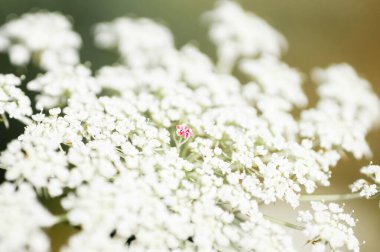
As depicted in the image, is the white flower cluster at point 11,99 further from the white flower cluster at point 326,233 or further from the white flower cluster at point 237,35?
the white flower cluster at point 237,35

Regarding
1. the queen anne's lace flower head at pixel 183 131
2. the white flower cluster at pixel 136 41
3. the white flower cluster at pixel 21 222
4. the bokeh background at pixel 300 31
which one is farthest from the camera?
the bokeh background at pixel 300 31

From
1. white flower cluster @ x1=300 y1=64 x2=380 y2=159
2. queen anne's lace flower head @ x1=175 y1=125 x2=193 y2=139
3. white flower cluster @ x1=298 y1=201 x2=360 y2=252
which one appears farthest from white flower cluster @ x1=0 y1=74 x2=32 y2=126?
white flower cluster @ x1=300 y1=64 x2=380 y2=159

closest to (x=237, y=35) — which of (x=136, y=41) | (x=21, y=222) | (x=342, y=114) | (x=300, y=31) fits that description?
(x=136, y=41)

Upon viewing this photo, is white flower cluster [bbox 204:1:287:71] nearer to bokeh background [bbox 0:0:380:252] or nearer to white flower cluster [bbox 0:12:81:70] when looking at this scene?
bokeh background [bbox 0:0:380:252]

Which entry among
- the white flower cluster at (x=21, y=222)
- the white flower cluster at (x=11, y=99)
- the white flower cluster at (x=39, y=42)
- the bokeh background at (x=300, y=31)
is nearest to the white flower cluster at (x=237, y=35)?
the bokeh background at (x=300, y=31)

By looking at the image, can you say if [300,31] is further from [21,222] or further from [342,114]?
[21,222]

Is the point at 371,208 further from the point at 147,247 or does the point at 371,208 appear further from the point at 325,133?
the point at 147,247

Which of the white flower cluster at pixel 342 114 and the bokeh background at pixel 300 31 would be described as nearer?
the white flower cluster at pixel 342 114
